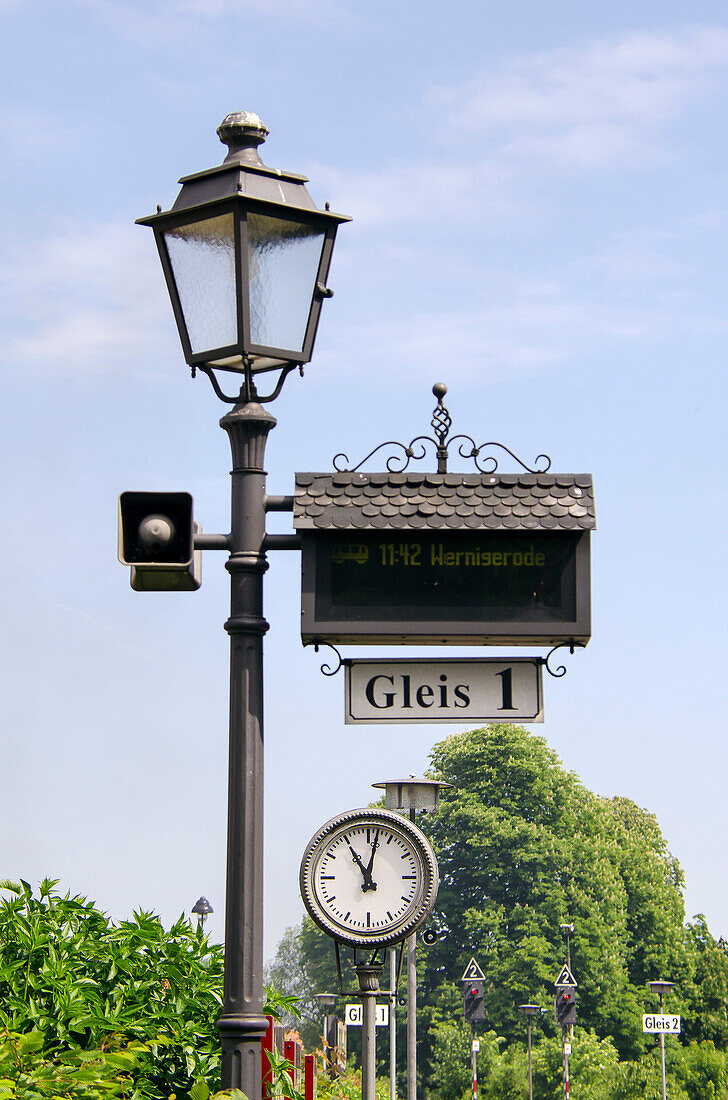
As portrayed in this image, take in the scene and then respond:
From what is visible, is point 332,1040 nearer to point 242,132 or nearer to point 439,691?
point 439,691

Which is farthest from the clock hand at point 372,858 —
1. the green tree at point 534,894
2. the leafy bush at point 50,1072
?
the green tree at point 534,894

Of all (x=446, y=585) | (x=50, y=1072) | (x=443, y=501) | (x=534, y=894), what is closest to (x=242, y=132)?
(x=443, y=501)

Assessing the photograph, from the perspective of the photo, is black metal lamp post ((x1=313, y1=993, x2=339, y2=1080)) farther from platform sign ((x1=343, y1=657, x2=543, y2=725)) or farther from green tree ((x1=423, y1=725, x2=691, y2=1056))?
green tree ((x1=423, y1=725, x2=691, y2=1056))

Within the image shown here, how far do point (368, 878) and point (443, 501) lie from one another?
1.82m

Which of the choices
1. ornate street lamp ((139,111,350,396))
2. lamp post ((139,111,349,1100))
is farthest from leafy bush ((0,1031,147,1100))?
ornate street lamp ((139,111,350,396))

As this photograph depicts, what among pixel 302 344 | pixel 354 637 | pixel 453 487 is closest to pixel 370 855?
pixel 354 637

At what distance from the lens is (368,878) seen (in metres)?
6.77

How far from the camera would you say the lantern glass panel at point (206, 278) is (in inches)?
234

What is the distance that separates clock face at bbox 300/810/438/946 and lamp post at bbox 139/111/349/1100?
3.38 ft

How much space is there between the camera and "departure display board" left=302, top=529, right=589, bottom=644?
6027 mm

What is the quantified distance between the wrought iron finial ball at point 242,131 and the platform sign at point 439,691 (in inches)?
87.6

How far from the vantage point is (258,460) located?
6.11m

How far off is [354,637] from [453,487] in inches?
30.3

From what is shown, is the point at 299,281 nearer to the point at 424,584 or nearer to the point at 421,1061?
the point at 424,584
